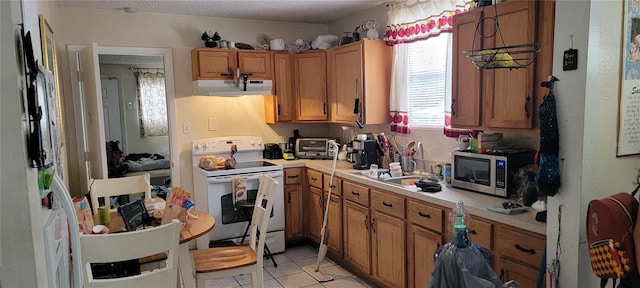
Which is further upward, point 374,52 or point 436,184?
point 374,52

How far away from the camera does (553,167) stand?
1.85 metres

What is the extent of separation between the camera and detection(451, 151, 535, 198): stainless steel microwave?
2604 mm

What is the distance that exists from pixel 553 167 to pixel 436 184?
1.18 m

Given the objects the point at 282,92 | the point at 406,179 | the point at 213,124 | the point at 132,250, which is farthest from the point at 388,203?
the point at 213,124

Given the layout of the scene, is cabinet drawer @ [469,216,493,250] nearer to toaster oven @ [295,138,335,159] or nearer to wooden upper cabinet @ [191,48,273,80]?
toaster oven @ [295,138,335,159]

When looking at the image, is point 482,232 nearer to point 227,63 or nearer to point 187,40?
point 227,63

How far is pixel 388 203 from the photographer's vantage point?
317cm

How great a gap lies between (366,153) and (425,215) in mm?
1158

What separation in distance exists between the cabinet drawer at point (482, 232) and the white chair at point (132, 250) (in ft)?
5.28

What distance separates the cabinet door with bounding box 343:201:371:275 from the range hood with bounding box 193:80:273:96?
1553 millimetres

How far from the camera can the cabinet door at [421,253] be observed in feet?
9.14

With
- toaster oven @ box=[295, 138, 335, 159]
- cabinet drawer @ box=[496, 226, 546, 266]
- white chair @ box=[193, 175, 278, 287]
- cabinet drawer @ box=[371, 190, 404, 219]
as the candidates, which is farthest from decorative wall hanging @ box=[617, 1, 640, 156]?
toaster oven @ box=[295, 138, 335, 159]

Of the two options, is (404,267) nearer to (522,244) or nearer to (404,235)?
(404,235)

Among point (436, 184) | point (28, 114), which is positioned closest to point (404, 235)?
point (436, 184)
